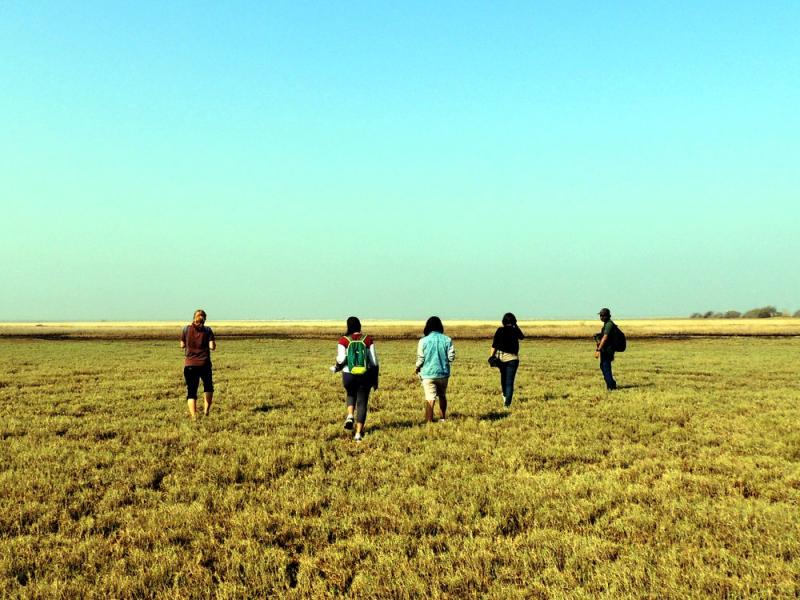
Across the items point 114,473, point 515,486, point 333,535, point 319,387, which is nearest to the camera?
point 333,535

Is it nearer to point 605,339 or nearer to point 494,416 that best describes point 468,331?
point 605,339

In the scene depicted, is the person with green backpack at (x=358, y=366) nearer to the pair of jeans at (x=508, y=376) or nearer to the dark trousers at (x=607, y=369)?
the pair of jeans at (x=508, y=376)

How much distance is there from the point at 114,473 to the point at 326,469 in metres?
3.20

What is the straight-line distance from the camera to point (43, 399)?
16156 millimetres

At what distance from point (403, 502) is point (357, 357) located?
4030 millimetres

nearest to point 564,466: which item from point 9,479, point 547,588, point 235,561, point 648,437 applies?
point 648,437

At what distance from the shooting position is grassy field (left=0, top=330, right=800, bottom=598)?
493 centimetres

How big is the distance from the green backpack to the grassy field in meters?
1.41

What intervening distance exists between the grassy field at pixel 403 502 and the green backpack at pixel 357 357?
141 centimetres

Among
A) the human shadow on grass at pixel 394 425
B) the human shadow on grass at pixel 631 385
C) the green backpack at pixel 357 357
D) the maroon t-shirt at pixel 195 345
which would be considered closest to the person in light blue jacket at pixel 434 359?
the human shadow on grass at pixel 394 425

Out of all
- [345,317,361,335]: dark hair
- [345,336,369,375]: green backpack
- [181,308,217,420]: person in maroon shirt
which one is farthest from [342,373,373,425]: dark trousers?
[181,308,217,420]: person in maroon shirt

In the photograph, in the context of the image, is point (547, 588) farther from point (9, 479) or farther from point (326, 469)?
point (9, 479)

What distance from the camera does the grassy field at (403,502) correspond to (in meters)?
4.93

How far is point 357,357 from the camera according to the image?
34.7ft
